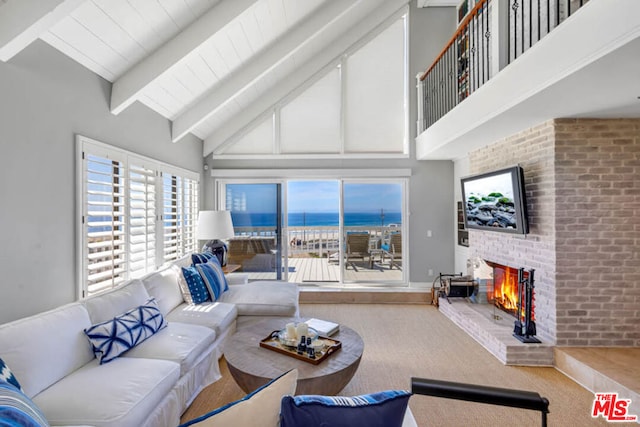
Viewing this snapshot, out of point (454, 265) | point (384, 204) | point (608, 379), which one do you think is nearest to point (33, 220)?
point (608, 379)

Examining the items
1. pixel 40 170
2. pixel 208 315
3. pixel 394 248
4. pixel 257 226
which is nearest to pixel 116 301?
pixel 208 315

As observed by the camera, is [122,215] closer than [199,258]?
Yes

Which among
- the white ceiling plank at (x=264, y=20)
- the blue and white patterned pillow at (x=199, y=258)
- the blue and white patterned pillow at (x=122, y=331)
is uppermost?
the white ceiling plank at (x=264, y=20)

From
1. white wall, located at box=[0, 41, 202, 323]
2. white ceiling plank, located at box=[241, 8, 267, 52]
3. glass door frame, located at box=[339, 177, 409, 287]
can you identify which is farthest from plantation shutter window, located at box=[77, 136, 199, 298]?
glass door frame, located at box=[339, 177, 409, 287]

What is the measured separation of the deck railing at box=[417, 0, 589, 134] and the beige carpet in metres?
2.66

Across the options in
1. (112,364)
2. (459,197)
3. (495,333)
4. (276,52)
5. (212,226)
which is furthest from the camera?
(459,197)

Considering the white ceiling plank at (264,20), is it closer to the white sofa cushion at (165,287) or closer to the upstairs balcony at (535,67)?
the upstairs balcony at (535,67)

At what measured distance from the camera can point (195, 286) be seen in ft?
11.1

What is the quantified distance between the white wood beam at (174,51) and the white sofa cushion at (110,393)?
215 centimetres

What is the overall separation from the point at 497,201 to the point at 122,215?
150 inches

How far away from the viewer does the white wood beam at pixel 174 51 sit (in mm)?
Result: 2846

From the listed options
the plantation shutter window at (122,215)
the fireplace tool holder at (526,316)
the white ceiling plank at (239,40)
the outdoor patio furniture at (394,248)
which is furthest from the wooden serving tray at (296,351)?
the outdoor patio furniture at (394,248)

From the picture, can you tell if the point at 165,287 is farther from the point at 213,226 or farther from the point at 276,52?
the point at 276,52

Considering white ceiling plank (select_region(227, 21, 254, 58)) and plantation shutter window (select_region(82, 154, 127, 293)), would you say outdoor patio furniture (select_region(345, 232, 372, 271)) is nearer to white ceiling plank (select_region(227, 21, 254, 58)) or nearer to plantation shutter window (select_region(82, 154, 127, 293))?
white ceiling plank (select_region(227, 21, 254, 58))
